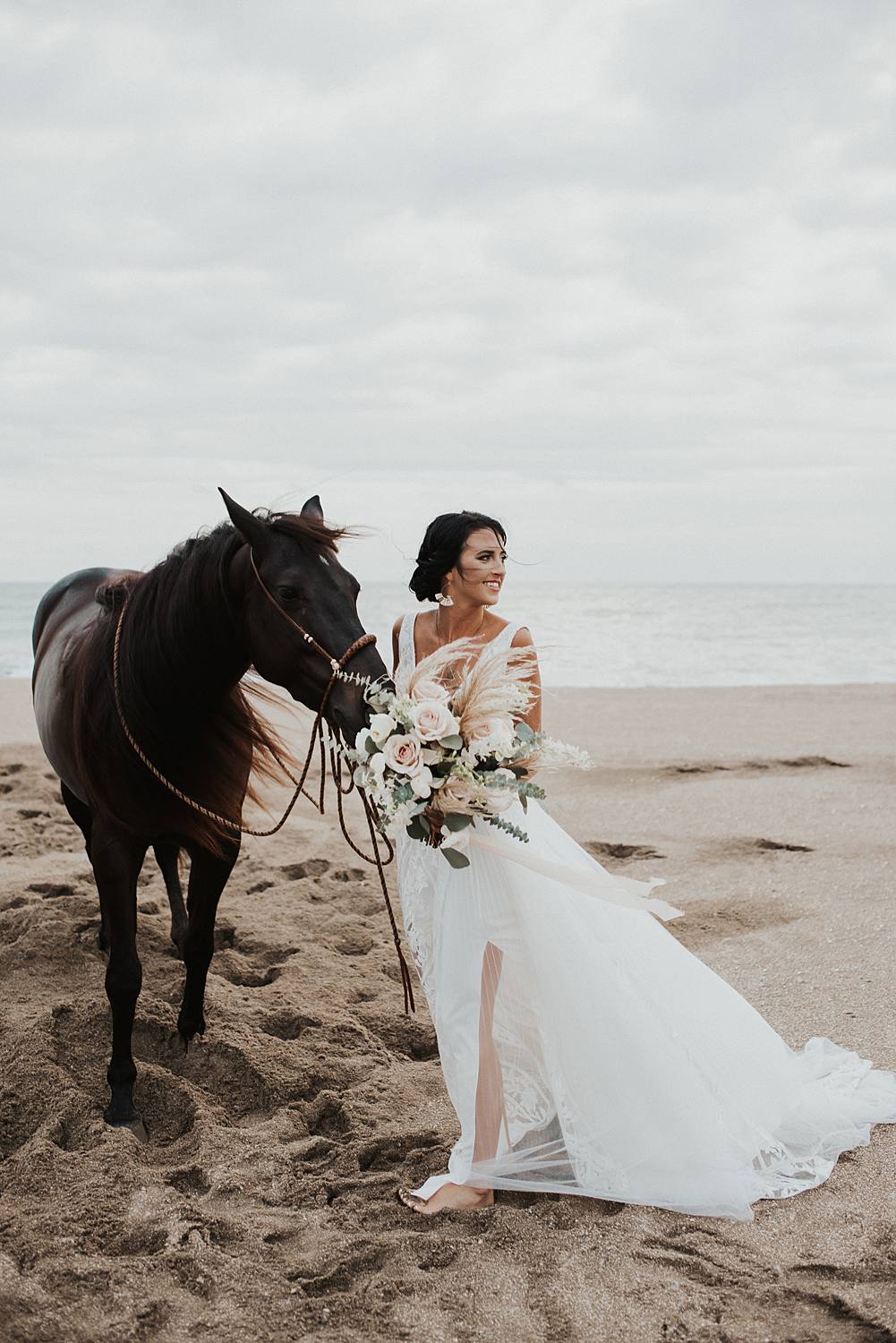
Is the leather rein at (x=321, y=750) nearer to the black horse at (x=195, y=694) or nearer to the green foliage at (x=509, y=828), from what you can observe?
the black horse at (x=195, y=694)

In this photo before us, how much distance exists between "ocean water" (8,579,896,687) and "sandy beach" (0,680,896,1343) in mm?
1406

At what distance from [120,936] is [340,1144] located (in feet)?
2.92

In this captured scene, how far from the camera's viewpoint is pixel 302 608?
2.58 metres

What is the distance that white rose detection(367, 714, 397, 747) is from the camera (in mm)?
2262

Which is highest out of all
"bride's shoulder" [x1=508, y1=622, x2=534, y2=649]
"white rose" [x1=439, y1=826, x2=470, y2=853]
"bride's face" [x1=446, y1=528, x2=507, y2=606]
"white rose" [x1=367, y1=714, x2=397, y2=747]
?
"bride's face" [x1=446, y1=528, x2=507, y2=606]

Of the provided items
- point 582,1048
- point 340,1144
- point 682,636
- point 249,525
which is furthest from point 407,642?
point 682,636

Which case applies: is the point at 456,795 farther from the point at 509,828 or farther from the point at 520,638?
the point at 520,638

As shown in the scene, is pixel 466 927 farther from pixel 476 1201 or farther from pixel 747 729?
pixel 747 729

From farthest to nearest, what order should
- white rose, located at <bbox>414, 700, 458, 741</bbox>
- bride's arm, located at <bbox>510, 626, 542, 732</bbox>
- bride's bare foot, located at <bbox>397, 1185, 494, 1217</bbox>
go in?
bride's arm, located at <bbox>510, 626, 542, 732</bbox> → bride's bare foot, located at <bbox>397, 1185, 494, 1217</bbox> → white rose, located at <bbox>414, 700, 458, 741</bbox>

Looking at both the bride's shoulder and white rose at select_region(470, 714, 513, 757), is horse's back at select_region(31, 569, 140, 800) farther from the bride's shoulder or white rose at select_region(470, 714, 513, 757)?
white rose at select_region(470, 714, 513, 757)

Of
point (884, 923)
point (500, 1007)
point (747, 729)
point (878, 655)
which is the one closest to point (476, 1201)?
point (500, 1007)

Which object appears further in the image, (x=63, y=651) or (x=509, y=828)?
(x=63, y=651)

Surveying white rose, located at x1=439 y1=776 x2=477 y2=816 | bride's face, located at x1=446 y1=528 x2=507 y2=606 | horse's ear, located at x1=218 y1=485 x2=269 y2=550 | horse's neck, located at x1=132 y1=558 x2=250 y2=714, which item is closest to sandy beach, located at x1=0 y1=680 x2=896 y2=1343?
white rose, located at x1=439 y1=776 x2=477 y2=816

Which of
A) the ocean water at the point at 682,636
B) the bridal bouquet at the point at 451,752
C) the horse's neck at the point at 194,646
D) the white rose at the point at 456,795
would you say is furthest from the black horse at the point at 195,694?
the ocean water at the point at 682,636
